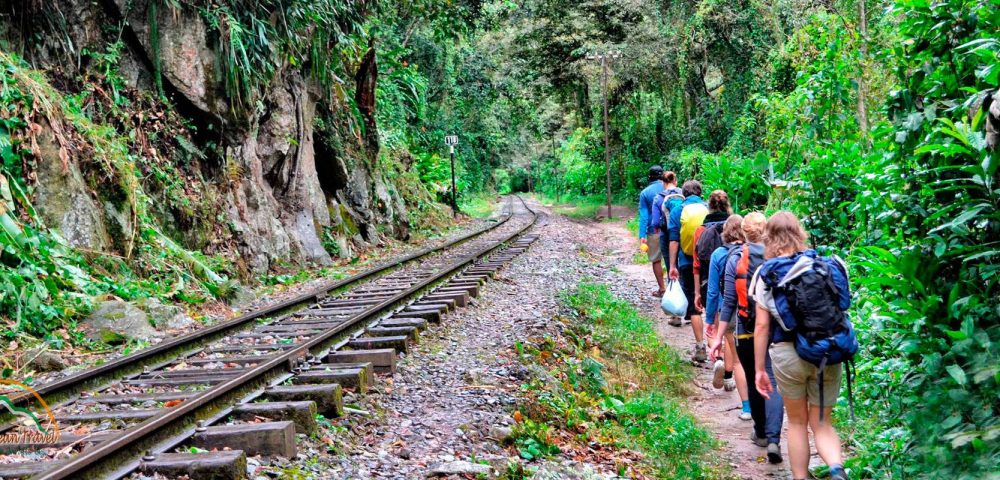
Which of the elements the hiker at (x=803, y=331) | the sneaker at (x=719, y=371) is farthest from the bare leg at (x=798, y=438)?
the sneaker at (x=719, y=371)

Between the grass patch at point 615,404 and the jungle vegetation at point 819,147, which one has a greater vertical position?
the jungle vegetation at point 819,147

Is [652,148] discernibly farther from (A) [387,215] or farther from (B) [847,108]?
(B) [847,108]

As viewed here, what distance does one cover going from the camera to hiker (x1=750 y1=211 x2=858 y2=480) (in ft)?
13.9

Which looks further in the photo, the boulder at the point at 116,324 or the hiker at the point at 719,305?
the boulder at the point at 116,324

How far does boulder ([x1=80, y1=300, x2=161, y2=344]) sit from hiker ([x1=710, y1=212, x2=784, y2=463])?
6350 mm

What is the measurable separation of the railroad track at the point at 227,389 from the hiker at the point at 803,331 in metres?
3.01

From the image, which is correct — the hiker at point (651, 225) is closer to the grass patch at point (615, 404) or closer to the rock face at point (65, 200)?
the grass patch at point (615, 404)

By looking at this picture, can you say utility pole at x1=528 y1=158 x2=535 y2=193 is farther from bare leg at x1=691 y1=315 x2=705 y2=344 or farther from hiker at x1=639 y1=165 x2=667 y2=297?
bare leg at x1=691 y1=315 x2=705 y2=344

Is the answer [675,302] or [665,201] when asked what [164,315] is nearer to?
[675,302]

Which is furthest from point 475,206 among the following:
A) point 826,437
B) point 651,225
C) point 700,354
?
point 826,437

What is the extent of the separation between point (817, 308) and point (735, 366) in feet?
8.64

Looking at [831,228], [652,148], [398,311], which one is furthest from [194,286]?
[652,148]

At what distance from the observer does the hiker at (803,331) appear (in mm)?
4223

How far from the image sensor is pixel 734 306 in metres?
6.04
